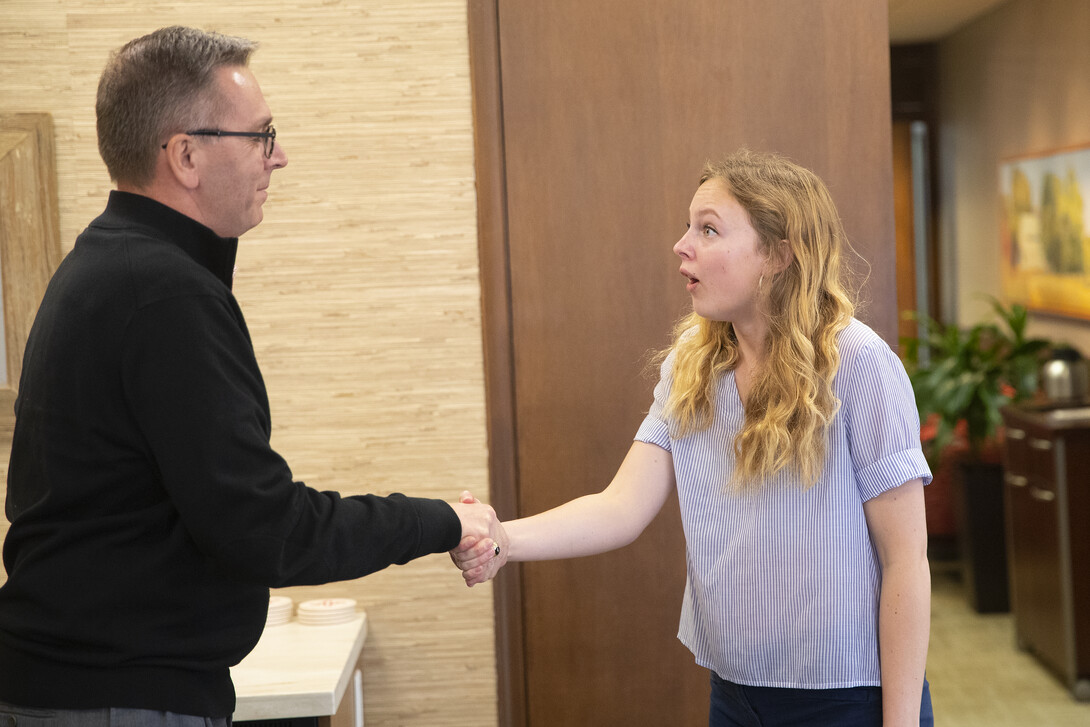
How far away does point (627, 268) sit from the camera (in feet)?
7.43

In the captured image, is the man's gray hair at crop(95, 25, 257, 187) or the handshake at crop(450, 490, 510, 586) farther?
the handshake at crop(450, 490, 510, 586)

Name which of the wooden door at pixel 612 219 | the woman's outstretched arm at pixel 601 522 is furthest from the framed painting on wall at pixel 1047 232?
the woman's outstretched arm at pixel 601 522

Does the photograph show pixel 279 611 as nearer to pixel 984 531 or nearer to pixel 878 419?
pixel 878 419

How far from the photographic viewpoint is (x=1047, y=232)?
5.94m

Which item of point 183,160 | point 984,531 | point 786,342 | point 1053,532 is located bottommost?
point 984,531

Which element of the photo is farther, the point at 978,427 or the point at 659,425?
the point at 978,427

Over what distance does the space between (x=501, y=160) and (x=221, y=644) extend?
1.28m

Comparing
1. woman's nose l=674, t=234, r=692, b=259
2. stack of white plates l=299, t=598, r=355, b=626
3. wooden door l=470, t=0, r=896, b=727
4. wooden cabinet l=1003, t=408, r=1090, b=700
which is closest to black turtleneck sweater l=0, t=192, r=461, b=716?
woman's nose l=674, t=234, r=692, b=259

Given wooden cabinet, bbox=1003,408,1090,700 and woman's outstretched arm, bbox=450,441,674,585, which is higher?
woman's outstretched arm, bbox=450,441,674,585

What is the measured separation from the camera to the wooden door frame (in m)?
2.21

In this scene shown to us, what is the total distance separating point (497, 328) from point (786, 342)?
33.0 inches

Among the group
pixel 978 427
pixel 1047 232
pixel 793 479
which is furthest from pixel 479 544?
pixel 1047 232

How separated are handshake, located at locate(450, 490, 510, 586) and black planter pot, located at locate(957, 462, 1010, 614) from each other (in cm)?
384

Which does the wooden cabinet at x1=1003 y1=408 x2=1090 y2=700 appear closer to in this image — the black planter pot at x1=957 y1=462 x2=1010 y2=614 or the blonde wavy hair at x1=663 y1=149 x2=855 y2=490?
the black planter pot at x1=957 y1=462 x2=1010 y2=614
